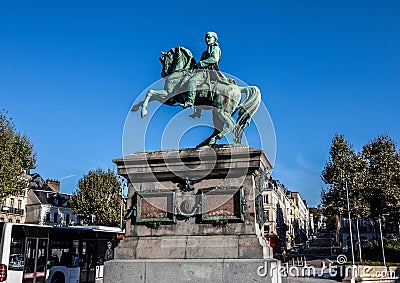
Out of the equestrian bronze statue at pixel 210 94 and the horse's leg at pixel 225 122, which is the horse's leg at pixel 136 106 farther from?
the horse's leg at pixel 225 122

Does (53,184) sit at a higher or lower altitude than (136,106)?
higher

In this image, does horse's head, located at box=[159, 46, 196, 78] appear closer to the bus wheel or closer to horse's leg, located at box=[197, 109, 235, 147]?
horse's leg, located at box=[197, 109, 235, 147]

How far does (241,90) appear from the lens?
12.8 metres

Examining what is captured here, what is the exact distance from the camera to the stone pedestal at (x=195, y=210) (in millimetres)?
10250

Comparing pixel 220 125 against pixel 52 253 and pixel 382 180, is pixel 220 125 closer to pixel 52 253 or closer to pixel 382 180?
pixel 52 253

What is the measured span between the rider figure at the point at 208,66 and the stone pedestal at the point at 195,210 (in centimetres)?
188

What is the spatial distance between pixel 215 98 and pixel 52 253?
1310 cm

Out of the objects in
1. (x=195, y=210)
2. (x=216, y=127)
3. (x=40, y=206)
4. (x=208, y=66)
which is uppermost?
(x=40, y=206)

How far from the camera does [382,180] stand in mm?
43719

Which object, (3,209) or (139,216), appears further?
(3,209)

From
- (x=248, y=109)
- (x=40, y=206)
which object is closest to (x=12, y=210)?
(x=40, y=206)

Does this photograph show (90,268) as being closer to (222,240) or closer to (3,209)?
(222,240)

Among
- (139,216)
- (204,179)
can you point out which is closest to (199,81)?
(204,179)

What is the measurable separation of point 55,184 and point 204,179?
233ft
